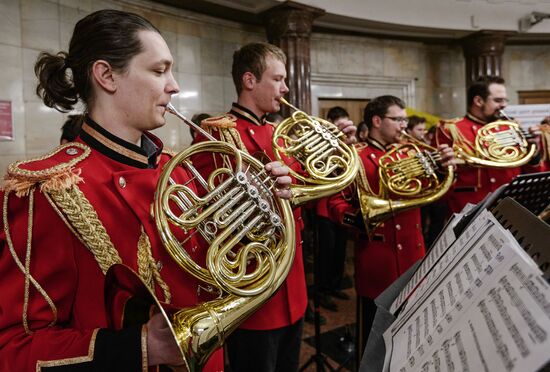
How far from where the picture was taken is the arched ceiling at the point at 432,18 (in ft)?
21.7

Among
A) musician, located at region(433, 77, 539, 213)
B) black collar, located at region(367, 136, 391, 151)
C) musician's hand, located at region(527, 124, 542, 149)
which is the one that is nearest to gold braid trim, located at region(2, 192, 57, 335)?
black collar, located at region(367, 136, 391, 151)

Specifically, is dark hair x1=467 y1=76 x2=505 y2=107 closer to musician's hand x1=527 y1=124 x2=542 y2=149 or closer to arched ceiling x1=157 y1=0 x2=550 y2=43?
musician's hand x1=527 y1=124 x2=542 y2=149

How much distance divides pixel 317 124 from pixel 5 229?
1.43 metres

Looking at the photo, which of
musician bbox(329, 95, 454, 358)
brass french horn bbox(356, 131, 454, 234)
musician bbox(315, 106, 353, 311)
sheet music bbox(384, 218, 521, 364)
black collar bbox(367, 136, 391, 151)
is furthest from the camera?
musician bbox(315, 106, 353, 311)

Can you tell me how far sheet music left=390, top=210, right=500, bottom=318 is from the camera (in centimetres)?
87

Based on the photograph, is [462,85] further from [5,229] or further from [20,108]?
[5,229]

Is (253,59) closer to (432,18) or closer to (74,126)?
(74,126)

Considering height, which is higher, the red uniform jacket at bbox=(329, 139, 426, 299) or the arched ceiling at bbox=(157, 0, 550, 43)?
the arched ceiling at bbox=(157, 0, 550, 43)

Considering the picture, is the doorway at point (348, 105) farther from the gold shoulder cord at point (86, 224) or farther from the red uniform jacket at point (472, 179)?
the gold shoulder cord at point (86, 224)

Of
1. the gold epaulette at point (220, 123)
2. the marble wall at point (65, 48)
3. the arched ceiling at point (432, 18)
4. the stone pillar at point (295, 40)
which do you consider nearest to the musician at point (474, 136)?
the gold epaulette at point (220, 123)

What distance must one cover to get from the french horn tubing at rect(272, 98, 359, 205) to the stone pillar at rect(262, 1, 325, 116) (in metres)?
3.76

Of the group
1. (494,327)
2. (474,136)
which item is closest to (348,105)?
(474,136)

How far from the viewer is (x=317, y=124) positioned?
2000 mm

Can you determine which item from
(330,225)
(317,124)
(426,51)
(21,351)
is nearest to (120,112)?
(21,351)
